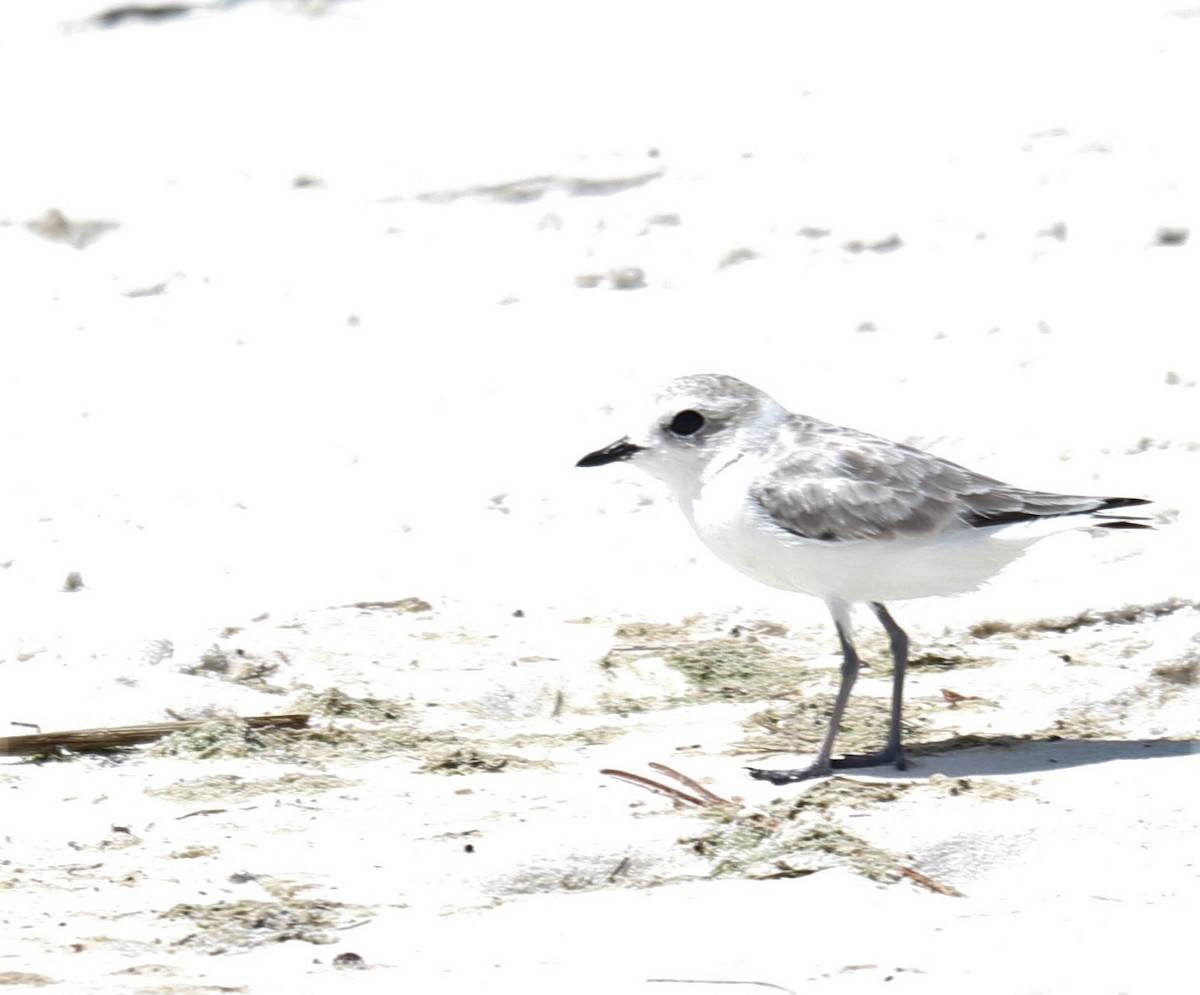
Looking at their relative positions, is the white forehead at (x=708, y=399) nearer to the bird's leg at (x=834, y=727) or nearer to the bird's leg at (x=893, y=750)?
the bird's leg at (x=834, y=727)

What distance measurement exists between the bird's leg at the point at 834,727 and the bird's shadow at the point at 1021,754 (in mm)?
145

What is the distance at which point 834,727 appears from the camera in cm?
537

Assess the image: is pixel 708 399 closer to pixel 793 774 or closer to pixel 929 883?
pixel 793 774

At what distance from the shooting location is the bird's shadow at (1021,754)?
533cm

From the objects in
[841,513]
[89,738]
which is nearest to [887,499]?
[841,513]

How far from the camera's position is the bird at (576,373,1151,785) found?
17.8 ft

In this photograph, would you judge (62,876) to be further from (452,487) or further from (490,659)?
(452,487)

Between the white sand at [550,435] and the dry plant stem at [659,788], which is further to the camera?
the dry plant stem at [659,788]

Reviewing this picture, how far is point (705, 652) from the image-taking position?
6379mm

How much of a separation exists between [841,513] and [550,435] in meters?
2.78

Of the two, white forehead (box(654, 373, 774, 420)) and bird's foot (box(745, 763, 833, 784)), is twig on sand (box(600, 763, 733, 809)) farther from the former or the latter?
white forehead (box(654, 373, 774, 420))

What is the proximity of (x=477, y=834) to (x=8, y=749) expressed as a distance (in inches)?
52.7

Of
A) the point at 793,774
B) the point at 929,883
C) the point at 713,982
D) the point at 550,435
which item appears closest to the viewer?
the point at 713,982

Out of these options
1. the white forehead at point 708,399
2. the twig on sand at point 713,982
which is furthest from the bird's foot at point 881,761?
the twig on sand at point 713,982
